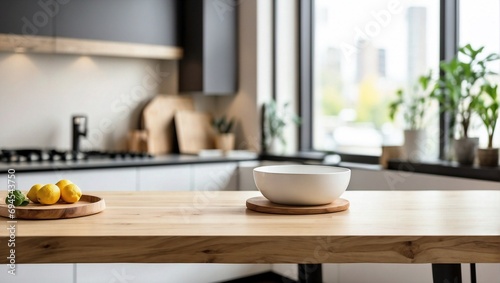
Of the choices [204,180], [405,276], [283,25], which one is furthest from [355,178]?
[283,25]

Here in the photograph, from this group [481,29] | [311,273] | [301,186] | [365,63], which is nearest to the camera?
[301,186]

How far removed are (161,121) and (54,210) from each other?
2.95 metres

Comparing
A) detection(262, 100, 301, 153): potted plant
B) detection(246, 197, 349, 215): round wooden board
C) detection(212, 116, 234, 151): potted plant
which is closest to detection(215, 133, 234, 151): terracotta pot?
detection(212, 116, 234, 151): potted plant

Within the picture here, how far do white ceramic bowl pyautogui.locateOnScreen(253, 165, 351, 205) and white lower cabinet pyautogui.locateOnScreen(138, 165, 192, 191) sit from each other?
2083 mm

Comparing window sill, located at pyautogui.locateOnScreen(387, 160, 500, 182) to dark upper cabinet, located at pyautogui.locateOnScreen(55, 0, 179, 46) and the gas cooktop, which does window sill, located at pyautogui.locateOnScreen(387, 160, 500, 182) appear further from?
dark upper cabinet, located at pyautogui.locateOnScreen(55, 0, 179, 46)

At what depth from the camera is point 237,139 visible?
4762 mm

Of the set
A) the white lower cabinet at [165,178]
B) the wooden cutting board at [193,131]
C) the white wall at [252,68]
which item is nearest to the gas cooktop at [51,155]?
the white lower cabinet at [165,178]

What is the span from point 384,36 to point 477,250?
2.66 metres

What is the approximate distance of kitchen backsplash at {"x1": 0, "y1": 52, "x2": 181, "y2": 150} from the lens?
409 cm

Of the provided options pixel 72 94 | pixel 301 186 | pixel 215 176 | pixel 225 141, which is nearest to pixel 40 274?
pixel 215 176

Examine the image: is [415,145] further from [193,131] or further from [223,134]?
[193,131]

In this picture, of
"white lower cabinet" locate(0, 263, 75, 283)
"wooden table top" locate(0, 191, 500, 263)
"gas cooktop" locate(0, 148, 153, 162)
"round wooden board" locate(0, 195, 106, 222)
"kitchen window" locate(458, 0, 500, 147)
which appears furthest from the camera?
"gas cooktop" locate(0, 148, 153, 162)

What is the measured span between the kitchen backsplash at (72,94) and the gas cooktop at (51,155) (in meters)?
0.17

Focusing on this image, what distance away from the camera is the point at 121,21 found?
165 inches
